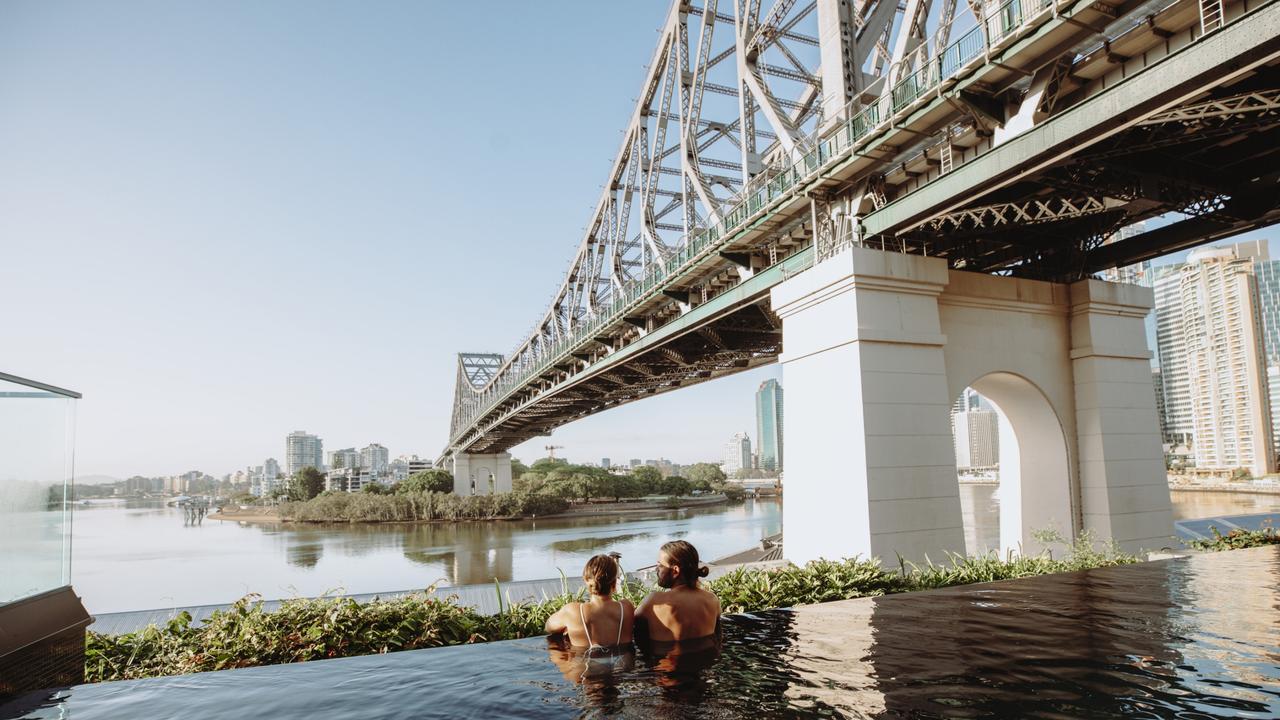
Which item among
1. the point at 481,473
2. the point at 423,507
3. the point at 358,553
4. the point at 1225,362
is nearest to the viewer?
the point at 358,553

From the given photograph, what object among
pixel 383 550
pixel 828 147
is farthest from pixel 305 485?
pixel 828 147

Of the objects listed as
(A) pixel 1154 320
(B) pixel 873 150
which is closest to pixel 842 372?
(B) pixel 873 150

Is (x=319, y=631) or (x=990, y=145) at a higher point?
(x=990, y=145)

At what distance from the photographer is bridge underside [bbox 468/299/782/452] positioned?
22.1 m

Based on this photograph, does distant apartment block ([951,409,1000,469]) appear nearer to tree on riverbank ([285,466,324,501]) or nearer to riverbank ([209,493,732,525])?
riverbank ([209,493,732,525])

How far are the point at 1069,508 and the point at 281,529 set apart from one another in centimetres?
7087

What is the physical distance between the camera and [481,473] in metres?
75.3

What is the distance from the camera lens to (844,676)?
14.1ft

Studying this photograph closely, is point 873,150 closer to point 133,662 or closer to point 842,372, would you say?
point 842,372

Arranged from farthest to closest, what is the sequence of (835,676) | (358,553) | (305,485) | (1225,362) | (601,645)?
1. (305,485)
2. (1225,362)
3. (358,553)
4. (601,645)
5. (835,676)

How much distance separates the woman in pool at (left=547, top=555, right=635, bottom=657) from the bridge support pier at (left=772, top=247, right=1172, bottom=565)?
760 cm

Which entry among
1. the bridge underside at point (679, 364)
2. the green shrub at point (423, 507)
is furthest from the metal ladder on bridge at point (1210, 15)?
the green shrub at point (423, 507)

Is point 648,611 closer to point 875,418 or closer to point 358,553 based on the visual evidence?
point 875,418

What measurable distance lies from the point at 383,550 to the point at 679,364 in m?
30.1
